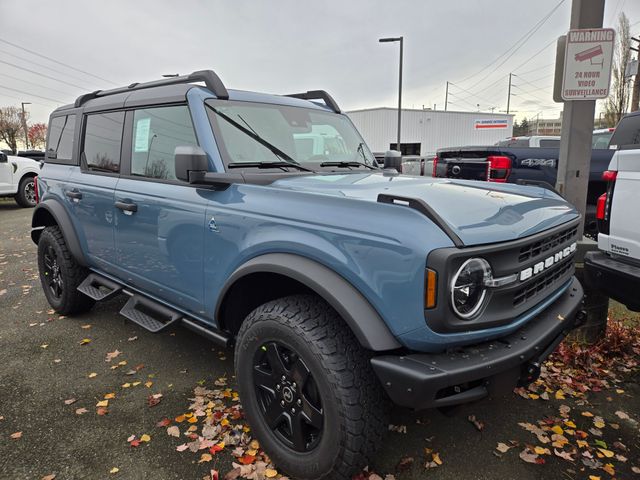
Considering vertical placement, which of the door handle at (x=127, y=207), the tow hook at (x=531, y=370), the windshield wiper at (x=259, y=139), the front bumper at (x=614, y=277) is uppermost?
the windshield wiper at (x=259, y=139)

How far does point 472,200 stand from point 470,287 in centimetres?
57

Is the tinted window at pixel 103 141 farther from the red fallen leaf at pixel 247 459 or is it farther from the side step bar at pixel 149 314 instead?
the red fallen leaf at pixel 247 459

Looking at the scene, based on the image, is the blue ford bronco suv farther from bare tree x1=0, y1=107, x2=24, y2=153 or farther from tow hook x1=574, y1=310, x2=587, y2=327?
bare tree x1=0, y1=107, x2=24, y2=153

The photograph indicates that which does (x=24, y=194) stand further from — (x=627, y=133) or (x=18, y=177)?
(x=627, y=133)

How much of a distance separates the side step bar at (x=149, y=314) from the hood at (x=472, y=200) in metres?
1.24

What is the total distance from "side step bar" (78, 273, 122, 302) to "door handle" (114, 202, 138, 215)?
2.45 feet

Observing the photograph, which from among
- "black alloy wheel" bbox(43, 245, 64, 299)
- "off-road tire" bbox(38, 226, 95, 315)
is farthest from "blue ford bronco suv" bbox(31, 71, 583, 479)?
"black alloy wheel" bbox(43, 245, 64, 299)

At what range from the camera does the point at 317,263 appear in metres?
2.00

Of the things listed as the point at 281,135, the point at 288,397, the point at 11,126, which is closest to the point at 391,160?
the point at 281,135

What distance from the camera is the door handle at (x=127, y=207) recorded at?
3.07 m

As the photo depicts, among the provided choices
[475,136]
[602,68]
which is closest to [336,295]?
[602,68]

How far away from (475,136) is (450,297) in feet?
122

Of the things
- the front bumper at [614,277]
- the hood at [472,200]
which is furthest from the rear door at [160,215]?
the front bumper at [614,277]

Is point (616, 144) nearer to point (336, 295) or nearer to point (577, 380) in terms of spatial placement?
point (577, 380)
